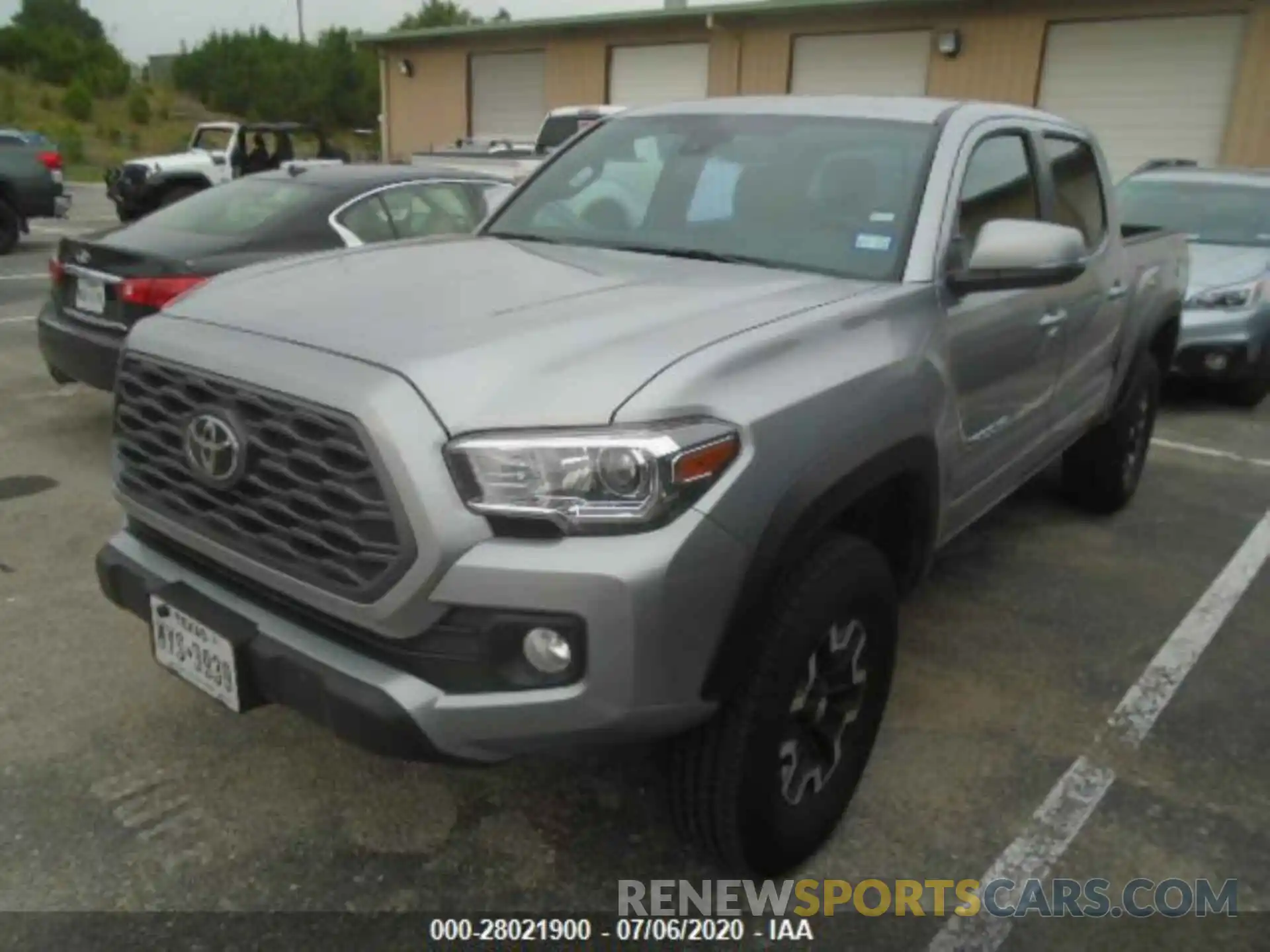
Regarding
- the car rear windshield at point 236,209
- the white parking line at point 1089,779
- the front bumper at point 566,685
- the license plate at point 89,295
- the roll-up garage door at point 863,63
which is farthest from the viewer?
the roll-up garage door at point 863,63

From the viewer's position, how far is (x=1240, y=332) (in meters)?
6.75

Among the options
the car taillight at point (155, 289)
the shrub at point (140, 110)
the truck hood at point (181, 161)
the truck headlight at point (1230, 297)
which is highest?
the shrub at point (140, 110)

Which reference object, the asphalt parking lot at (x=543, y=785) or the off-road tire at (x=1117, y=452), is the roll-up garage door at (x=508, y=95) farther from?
the asphalt parking lot at (x=543, y=785)

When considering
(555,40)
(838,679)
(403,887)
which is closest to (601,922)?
(403,887)

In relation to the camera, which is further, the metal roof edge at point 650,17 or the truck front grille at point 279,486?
the metal roof edge at point 650,17

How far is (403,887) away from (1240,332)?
6613mm

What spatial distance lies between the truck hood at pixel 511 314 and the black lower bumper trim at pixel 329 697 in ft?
1.75

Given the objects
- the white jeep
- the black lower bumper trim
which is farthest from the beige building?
the black lower bumper trim

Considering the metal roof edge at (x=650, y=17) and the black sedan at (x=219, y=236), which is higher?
the metal roof edge at (x=650, y=17)

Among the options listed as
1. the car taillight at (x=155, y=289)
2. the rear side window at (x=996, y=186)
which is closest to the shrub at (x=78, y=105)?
the car taillight at (x=155, y=289)

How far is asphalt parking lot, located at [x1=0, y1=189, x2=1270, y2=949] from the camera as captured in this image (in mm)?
2330

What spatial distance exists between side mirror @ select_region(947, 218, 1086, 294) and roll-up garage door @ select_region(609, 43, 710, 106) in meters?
17.7

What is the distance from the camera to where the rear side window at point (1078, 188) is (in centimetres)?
370

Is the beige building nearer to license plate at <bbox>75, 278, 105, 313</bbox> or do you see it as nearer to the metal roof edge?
the metal roof edge
